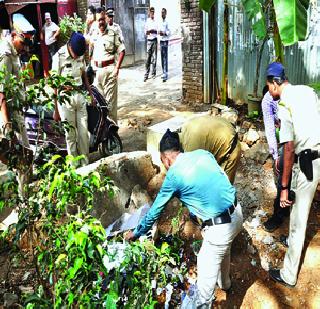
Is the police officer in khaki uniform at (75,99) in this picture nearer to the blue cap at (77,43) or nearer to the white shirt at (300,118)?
the blue cap at (77,43)

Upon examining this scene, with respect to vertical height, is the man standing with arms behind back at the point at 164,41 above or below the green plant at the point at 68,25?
below

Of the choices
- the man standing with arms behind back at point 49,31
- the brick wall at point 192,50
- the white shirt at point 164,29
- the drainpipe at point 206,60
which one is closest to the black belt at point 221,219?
the drainpipe at point 206,60

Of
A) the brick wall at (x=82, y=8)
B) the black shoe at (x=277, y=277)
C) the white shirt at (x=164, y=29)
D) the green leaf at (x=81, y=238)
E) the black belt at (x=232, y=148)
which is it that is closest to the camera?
the green leaf at (x=81, y=238)

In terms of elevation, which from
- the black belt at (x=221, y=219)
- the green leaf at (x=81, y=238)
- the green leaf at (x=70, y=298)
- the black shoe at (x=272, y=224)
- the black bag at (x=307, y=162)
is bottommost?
the black shoe at (x=272, y=224)

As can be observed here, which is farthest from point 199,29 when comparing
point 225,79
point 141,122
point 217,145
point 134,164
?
point 217,145

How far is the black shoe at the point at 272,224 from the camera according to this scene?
4328mm

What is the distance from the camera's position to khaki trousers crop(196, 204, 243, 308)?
2986mm

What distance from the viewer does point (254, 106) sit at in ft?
22.1

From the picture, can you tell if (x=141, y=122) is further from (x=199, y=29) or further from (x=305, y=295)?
(x=305, y=295)

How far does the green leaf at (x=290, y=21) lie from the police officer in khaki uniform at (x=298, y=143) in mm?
268

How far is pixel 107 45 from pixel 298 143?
14.0 feet

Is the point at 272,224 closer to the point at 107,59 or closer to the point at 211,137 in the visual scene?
the point at 211,137

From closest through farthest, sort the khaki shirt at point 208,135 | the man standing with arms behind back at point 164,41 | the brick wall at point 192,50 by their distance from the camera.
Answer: the khaki shirt at point 208,135 < the brick wall at point 192,50 < the man standing with arms behind back at point 164,41

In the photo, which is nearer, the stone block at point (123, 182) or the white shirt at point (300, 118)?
the white shirt at point (300, 118)
